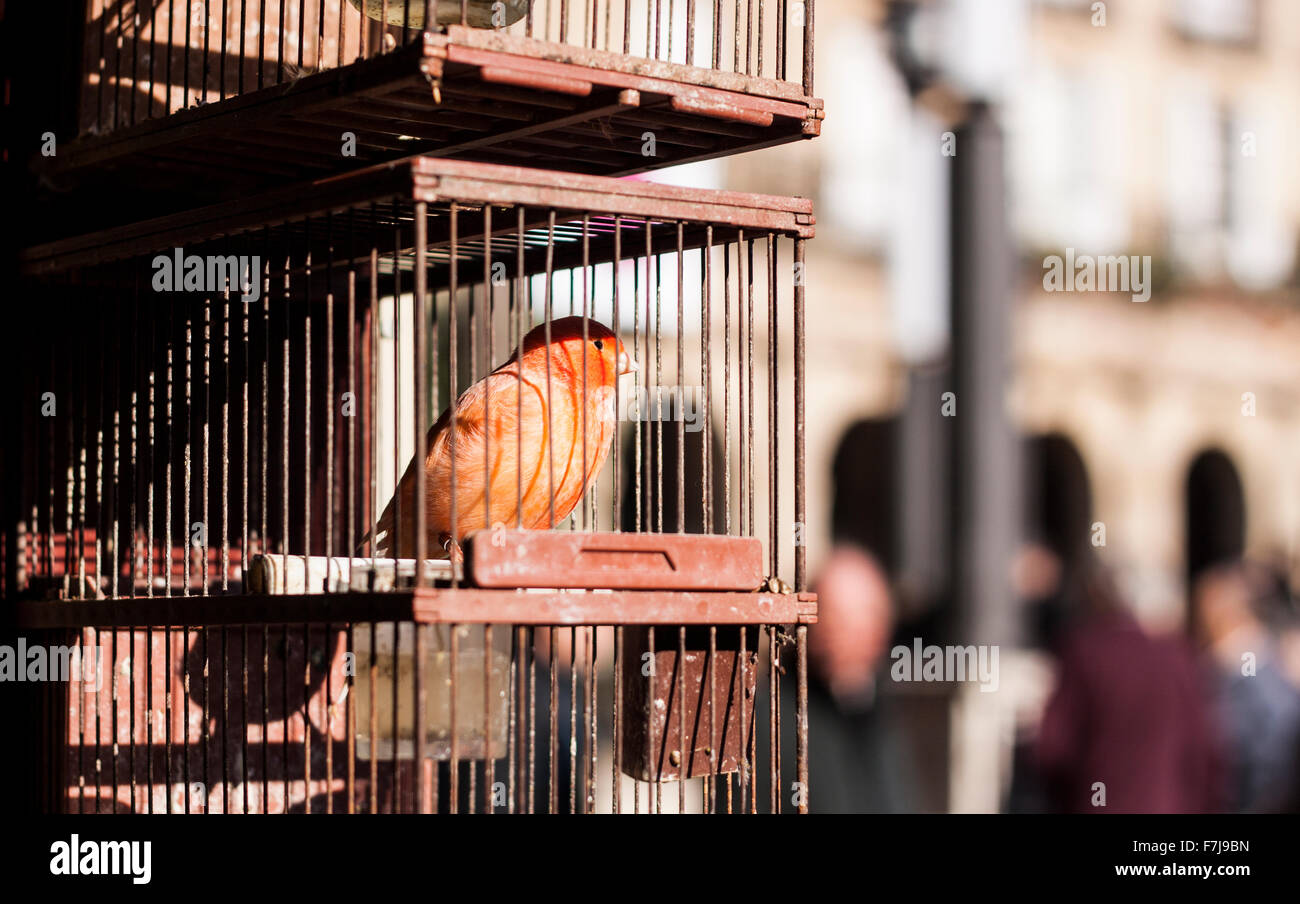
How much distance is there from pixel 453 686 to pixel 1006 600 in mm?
10850

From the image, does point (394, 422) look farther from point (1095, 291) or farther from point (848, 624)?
point (1095, 291)

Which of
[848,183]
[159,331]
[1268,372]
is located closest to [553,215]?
[159,331]

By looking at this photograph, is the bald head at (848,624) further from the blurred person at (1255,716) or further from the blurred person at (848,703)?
the blurred person at (1255,716)

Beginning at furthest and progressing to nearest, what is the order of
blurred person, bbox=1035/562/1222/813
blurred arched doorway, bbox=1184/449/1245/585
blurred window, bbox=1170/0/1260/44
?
blurred arched doorway, bbox=1184/449/1245/585, blurred window, bbox=1170/0/1260/44, blurred person, bbox=1035/562/1222/813

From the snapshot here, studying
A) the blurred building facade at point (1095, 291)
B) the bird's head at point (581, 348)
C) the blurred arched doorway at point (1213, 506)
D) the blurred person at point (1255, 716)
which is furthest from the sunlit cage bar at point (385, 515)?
the blurred arched doorway at point (1213, 506)

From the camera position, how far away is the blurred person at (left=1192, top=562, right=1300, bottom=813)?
978 cm

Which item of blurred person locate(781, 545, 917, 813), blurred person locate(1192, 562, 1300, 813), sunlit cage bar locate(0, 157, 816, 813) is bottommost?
blurred person locate(1192, 562, 1300, 813)

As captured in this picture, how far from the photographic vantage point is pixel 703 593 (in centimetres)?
347

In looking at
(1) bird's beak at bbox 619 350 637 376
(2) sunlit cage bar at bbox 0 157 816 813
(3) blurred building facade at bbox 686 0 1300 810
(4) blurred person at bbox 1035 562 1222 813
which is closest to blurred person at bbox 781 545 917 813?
(2) sunlit cage bar at bbox 0 157 816 813

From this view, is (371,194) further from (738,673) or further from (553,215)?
(738,673)

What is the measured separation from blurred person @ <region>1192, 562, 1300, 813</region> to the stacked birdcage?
641 cm

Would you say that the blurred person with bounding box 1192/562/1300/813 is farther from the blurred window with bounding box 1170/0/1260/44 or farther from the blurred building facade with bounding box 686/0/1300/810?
Result: the blurred window with bounding box 1170/0/1260/44

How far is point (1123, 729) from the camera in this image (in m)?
8.88

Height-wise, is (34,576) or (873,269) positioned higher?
(873,269)
